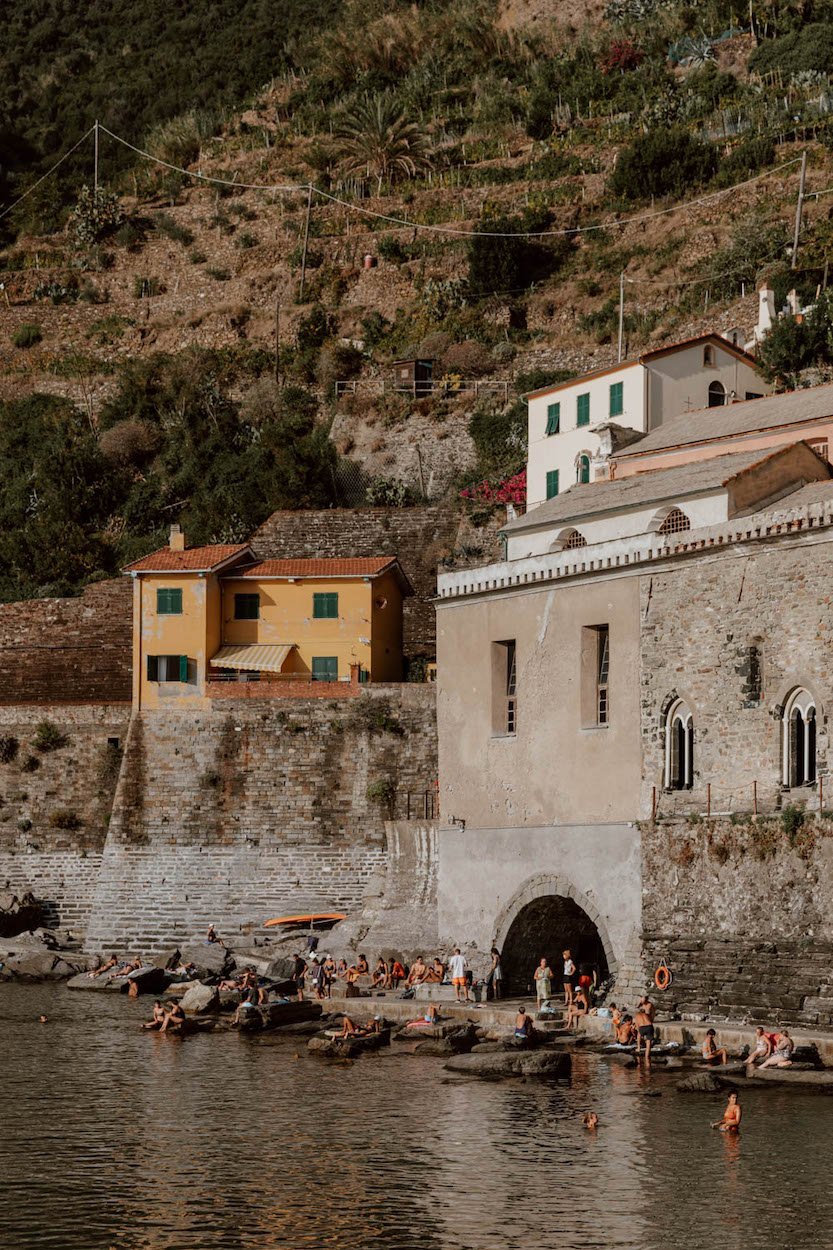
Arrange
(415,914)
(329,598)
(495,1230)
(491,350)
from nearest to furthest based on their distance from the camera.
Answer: (495,1230)
(415,914)
(329,598)
(491,350)

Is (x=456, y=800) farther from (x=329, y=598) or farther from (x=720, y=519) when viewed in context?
(x=329, y=598)

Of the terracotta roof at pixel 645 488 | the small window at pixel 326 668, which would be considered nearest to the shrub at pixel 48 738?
the small window at pixel 326 668

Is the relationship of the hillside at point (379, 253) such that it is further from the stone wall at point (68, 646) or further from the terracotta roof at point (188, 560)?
the terracotta roof at point (188, 560)

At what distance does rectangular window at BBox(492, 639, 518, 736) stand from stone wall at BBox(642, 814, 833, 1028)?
15.6ft

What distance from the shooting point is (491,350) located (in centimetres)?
6938

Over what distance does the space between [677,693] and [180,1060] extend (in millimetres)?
11223

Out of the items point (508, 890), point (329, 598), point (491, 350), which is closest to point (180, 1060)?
point (508, 890)

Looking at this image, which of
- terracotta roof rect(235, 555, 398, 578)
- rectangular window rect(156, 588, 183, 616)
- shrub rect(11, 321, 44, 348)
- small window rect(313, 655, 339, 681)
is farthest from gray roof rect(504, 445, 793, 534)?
shrub rect(11, 321, 44, 348)

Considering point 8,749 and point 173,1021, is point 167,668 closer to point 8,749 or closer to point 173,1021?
point 8,749

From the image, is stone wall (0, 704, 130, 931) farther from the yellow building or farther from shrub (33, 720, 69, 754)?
the yellow building

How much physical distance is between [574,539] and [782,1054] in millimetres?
15271

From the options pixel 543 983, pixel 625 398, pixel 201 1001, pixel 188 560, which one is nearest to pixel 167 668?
pixel 188 560

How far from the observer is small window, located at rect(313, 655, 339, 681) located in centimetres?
5059

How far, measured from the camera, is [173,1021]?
34750 mm
